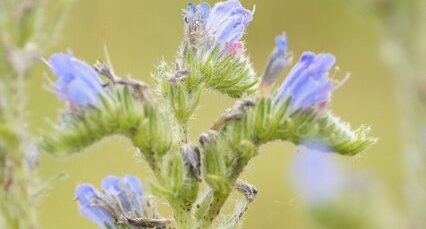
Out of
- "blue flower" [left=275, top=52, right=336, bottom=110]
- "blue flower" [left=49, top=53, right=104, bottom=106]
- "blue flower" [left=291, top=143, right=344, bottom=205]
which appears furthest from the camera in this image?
"blue flower" [left=291, top=143, right=344, bottom=205]

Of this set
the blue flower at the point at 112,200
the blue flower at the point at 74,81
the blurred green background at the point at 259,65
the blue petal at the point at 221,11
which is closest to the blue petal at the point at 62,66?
the blue flower at the point at 74,81

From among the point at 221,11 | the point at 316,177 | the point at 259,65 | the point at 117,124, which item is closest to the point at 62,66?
the point at 117,124

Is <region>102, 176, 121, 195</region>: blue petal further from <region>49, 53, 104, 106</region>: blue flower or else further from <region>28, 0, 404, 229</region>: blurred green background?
<region>28, 0, 404, 229</region>: blurred green background

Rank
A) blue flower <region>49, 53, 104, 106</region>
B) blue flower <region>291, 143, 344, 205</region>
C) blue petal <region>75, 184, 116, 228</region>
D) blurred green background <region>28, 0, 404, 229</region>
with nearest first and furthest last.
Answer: blue flower <region>49, 53, 104, 106</region>
blue petal <region>75, 184, 116, 228</region>
blue flower <region>291, 143, 344, 205</region>
blurred green background <region>28, 0, 404, 229</region>

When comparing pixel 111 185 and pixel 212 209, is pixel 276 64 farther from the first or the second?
pixel 111 185

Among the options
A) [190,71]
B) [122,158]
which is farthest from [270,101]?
[122,158]

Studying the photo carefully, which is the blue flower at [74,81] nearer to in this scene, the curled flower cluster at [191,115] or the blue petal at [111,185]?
the curled flower cluster at [191,115]

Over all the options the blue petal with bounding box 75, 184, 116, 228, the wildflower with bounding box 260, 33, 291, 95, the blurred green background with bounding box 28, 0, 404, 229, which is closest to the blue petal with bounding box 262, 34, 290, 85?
the wildflower with bounding box 260, 33, 291, 95
